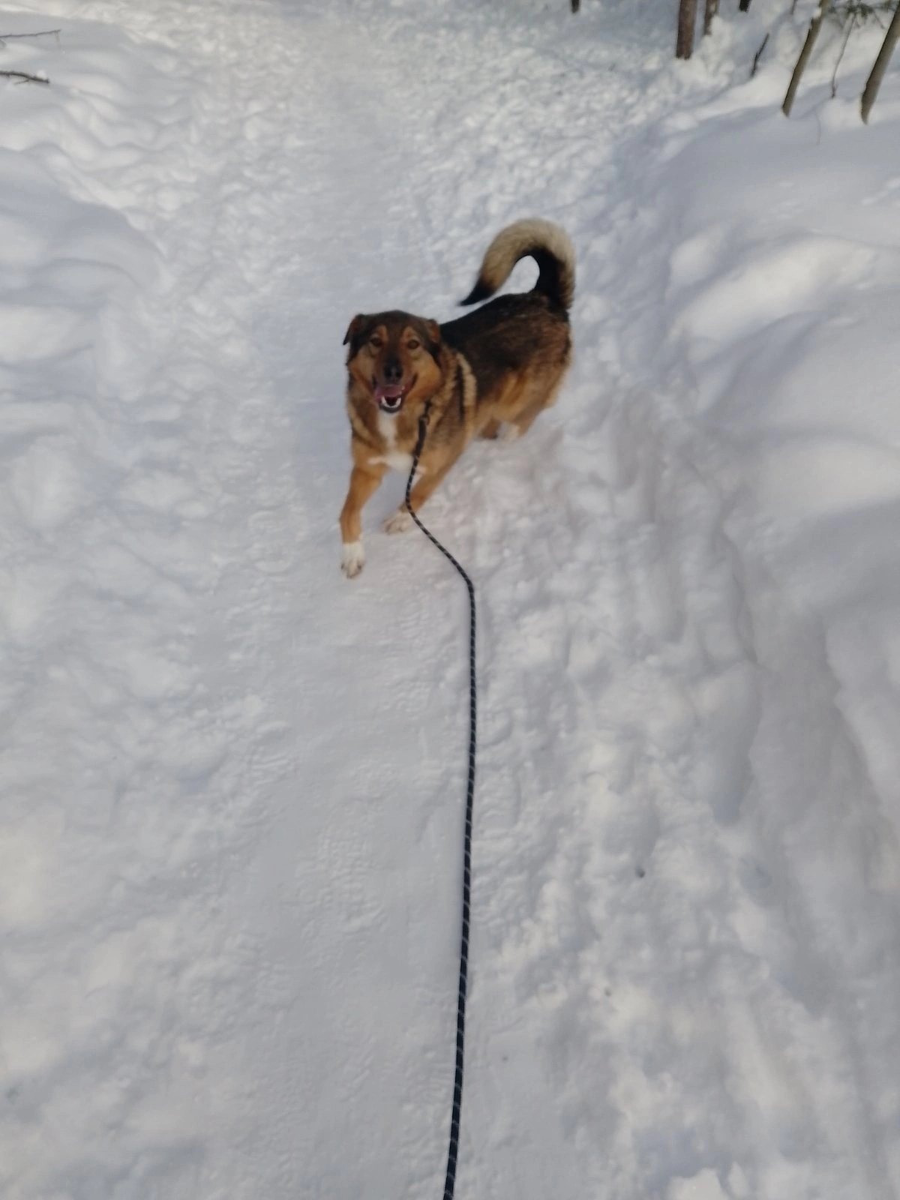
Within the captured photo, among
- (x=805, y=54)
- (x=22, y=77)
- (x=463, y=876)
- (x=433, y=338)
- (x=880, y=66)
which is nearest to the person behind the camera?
(x=463, y=876)

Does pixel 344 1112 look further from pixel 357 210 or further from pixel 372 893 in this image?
pixel 357 210

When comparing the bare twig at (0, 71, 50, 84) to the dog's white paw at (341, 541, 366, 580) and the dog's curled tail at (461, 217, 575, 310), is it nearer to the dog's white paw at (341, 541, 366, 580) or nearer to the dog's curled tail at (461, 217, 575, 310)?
the dog's curled tail at (461, 217, 575, 310)

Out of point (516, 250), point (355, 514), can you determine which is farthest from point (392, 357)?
point (516, 250)

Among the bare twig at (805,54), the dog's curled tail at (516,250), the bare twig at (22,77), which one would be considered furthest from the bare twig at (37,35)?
the bare twig at (805,54)

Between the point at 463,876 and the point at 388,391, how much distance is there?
5.85ft

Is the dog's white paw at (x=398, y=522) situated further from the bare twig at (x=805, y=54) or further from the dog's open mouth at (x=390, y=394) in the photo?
the bare twig at (x=805, y=54)

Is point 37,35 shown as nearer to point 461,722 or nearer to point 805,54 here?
point 805,54

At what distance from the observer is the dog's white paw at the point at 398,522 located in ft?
11.8

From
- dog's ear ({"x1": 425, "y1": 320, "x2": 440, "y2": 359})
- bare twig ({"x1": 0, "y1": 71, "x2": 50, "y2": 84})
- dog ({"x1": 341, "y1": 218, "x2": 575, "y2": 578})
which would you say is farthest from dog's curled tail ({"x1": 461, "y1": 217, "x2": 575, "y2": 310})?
bare twig ({"x1": 0, "y1": 71, "x2": 50, "y2": 84})

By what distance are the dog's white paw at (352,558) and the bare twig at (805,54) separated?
4857 mm

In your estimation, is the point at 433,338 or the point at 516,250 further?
the point at 516,250

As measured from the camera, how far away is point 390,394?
9.57ft

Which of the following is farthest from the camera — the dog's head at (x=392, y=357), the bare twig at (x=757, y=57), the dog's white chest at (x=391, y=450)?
the bare twig at (x=757, y=57)

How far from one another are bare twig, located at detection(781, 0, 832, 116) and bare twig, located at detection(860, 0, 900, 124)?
1.92 ft
